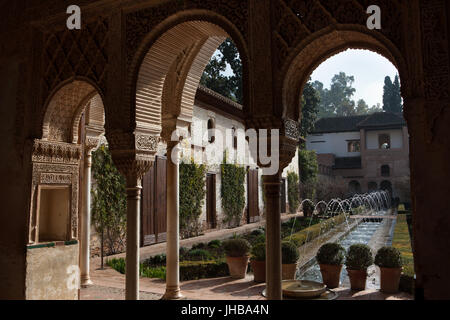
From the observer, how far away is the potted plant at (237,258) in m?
7.88

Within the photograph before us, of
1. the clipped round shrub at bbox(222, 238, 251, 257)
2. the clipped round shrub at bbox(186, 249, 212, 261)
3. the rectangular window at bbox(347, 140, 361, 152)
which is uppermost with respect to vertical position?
the rectangular window at bbox(347, 140, 361, 152)

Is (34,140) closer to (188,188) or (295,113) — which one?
(295,113)

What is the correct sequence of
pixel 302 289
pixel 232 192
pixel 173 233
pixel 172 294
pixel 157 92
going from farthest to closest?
pixel 232 192
pixel 173 233
pixel 172 294
pixel 302 289
pixel 157 92

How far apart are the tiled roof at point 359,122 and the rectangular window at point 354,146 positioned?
1.42m

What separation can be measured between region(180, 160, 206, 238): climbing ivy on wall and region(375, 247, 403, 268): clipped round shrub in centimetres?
838

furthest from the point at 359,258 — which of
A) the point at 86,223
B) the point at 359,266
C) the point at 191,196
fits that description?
the point at 191,196

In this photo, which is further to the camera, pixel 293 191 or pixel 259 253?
pixel 293 191

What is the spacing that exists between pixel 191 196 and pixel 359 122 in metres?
32.3

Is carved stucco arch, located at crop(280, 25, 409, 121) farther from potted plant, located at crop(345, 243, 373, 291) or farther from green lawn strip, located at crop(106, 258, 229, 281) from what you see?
green lawn strip, located at crop(106, 258, 229, 281)

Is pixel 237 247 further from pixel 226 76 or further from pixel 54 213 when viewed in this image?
pixel 226 76

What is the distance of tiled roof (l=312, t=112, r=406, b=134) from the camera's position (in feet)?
124

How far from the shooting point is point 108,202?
1023 cm

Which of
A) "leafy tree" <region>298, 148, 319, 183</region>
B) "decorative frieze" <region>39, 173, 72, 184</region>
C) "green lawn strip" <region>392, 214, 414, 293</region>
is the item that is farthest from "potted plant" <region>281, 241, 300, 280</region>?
"leafy tree" <region>298, 148, 319, 183</region>

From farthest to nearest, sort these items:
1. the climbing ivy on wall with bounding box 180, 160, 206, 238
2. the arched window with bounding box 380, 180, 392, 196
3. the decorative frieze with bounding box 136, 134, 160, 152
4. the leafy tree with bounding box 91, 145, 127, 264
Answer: the arched window with bounding box 380, 180, 392, 196, the climbing ivy on wall with bounding box 180, 160, 206, 238, the leafy tree with bounding box 91, 145, 127, 264, the decorative frieze with bounding box 136, 134, 160, 152
